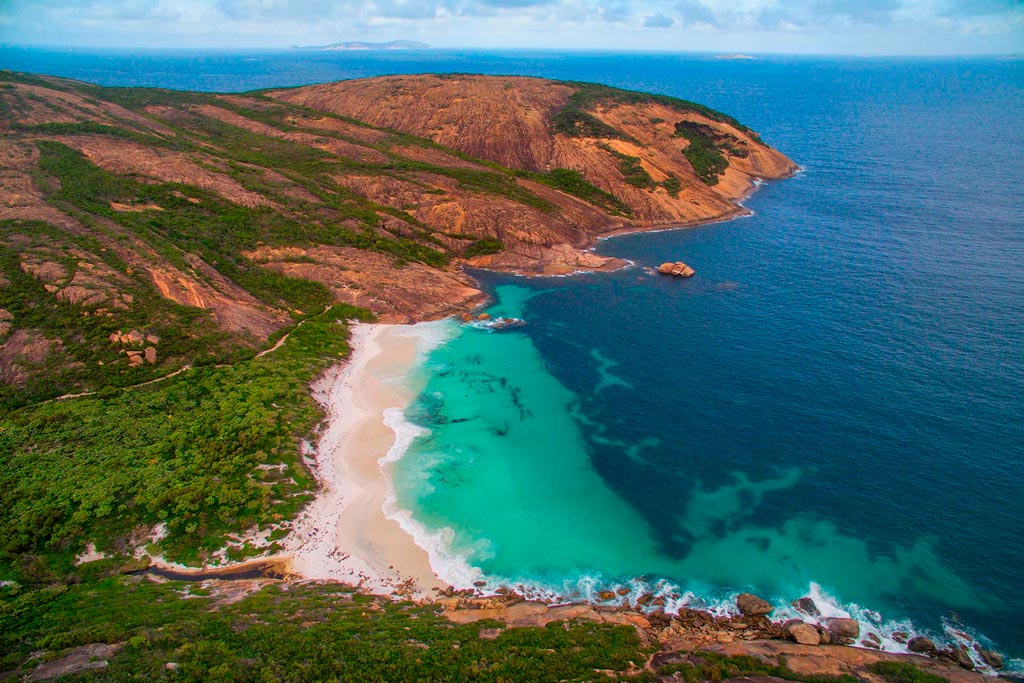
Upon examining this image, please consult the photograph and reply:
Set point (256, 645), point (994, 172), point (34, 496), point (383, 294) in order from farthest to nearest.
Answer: point (994, 172) < point (383, 294) < point (34, 496) < point (256, 645)

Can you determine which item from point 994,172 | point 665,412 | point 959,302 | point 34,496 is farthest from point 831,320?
point 994,172

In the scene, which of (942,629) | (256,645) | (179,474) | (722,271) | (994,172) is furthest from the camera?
(994,172)

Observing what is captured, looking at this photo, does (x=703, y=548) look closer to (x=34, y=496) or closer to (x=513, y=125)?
(x=34, y=496)

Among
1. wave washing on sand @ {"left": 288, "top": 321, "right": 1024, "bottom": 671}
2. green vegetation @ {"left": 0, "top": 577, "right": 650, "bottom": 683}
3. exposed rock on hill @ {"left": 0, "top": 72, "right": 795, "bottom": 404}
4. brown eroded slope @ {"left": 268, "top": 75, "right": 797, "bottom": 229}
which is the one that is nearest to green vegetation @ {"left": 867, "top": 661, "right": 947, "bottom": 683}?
wave washing on sand @ {"left": 288, "top": 321, "right": 1024, "bottom": 671}

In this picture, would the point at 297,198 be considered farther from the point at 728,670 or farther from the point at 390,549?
the point at 728,670

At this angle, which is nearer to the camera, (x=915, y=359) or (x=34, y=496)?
(x=34, y=496)

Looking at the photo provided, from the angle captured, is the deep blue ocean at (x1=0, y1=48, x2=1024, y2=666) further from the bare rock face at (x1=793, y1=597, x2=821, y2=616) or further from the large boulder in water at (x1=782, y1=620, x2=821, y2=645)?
the large boulder in water at (x1=782, y1=620, x2=821, y2=645)

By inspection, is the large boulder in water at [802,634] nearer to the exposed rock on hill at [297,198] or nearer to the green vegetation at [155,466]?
the green vegetation at [155,466]

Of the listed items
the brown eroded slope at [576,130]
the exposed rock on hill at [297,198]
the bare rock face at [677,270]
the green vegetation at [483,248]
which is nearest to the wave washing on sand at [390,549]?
the exposed rock on hill at [297,198]
